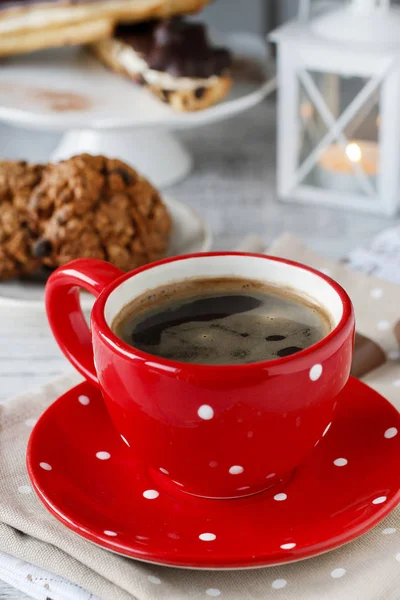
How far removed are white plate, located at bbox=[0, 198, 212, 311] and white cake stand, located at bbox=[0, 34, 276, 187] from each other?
Result: 0.19 m

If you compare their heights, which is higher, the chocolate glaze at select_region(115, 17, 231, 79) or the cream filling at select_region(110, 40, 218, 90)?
the chocolate glaze at select_region(115, 17, 231, 79)

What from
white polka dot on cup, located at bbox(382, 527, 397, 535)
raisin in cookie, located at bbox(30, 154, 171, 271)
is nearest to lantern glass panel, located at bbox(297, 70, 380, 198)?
raisin in cookie, located at bbox(30, 154, 171, 271)

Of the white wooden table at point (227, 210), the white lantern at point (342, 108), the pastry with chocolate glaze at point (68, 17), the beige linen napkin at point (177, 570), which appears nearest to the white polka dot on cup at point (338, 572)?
the beige linen napkin at point (177, 570)

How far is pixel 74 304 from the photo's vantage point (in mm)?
686

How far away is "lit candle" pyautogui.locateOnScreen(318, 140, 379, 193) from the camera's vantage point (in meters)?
1.25

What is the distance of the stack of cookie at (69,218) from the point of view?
90 cm

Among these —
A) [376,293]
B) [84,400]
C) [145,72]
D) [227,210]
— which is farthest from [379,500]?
[145,72]

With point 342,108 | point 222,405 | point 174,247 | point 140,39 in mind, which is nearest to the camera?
point 222,405

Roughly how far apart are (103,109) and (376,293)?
57cm

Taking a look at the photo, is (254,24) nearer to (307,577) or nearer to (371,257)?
(371,257)

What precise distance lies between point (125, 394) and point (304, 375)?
0.38 feet

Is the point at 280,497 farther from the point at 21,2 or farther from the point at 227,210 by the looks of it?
the point at 21,2

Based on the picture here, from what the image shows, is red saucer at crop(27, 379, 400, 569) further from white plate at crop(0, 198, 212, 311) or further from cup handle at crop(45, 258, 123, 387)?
white plate at crop(0, 198, 212, 311)

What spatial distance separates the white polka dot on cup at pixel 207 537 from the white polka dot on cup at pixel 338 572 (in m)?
0.08
